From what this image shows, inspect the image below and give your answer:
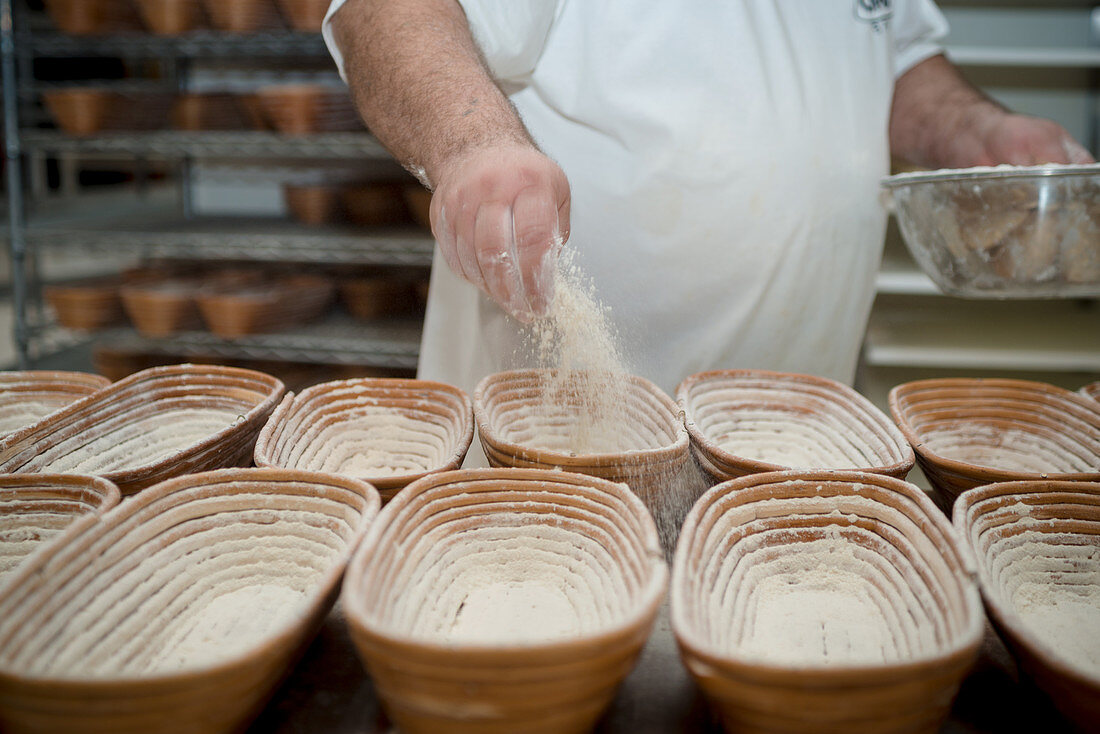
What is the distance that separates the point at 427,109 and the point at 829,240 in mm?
655

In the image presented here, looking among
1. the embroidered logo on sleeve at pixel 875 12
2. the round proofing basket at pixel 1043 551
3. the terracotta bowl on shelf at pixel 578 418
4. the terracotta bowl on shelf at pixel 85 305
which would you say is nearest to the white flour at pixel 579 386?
the terracotta bowl on shelf at pixel 578 418

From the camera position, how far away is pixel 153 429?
89 centimetres

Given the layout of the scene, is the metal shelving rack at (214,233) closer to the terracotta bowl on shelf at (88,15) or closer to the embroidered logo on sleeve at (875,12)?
the terracotta bowl on shelf at (88,15)

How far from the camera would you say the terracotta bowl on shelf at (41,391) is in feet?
3.10

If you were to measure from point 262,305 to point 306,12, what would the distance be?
32.6 inches

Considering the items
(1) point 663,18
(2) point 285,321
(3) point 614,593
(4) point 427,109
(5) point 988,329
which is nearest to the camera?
(3) point 614,593

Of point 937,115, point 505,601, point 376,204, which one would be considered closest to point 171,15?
point 376,204

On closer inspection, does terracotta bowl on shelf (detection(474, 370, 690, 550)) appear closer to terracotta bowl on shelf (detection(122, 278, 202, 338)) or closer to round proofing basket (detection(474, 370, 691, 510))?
round proofing basket (detection(474, 370, 691, 510))

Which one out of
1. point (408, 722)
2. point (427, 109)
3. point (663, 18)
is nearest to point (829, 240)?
point (663, 18)

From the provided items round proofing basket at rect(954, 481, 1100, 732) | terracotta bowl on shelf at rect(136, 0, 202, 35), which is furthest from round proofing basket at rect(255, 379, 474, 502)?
terracotta bowl on shelf at rect(136, 0, 202, 35)

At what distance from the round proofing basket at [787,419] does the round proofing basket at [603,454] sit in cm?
4

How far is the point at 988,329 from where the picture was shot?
236 centimetres

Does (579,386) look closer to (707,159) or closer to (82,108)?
(707,159)

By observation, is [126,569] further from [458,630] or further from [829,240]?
[829,240]
